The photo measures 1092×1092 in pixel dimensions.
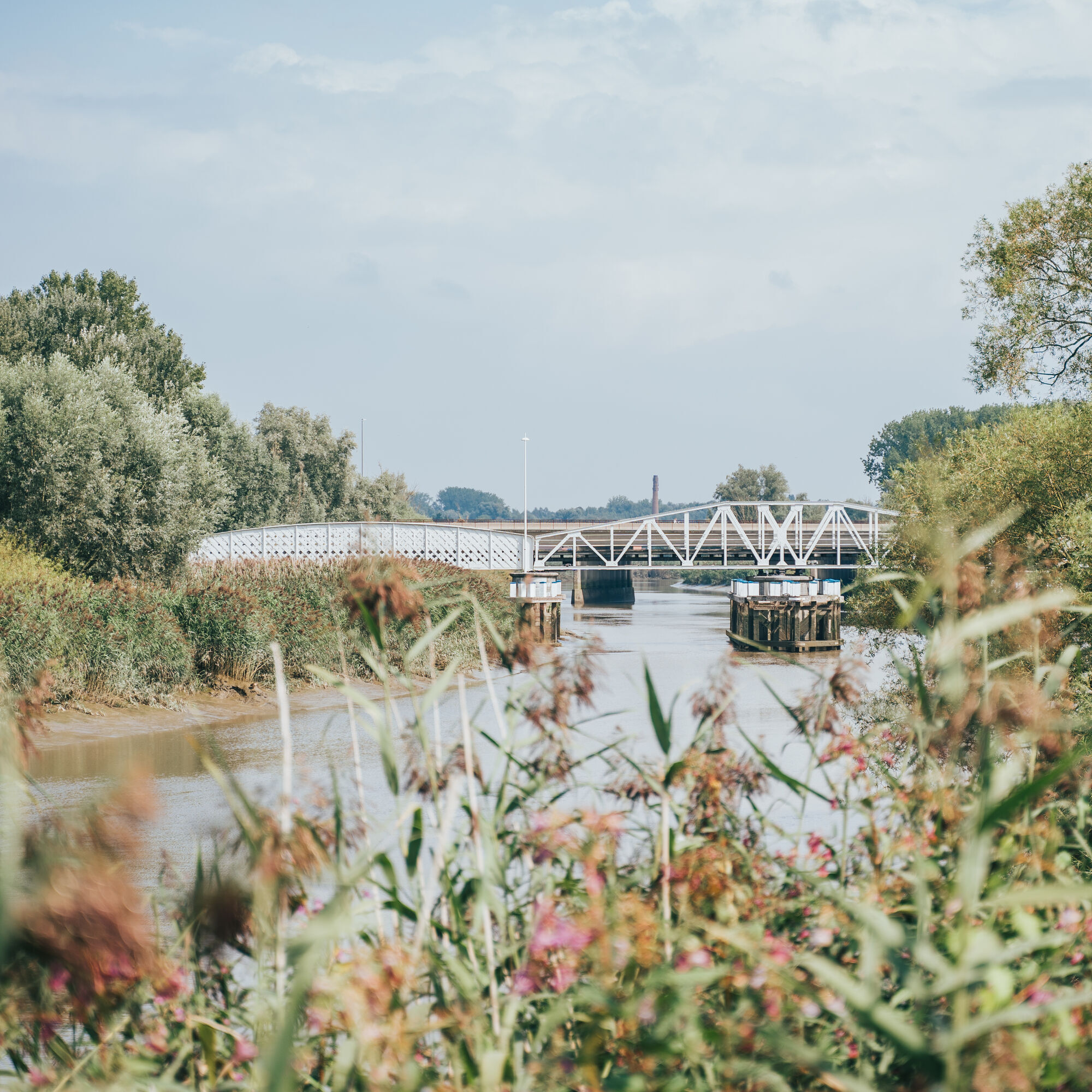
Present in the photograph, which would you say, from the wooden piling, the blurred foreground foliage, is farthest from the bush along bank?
the wooden piling

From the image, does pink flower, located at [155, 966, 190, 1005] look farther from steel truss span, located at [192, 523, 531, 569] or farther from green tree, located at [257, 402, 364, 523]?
green tree, located at [257, 402, 364, 523]

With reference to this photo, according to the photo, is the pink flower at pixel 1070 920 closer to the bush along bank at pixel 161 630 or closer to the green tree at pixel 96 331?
the bush along bank at pixel 161 630

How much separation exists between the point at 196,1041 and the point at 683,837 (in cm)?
146

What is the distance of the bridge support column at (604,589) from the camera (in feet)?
240

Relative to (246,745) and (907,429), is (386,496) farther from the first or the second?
(907,429)

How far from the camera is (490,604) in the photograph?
30.1 meters

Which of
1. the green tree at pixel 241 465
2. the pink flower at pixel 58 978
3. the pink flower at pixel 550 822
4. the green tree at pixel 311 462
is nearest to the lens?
the pink flower at pixel 58 978

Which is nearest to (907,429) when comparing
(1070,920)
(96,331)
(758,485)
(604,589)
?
(758,485)

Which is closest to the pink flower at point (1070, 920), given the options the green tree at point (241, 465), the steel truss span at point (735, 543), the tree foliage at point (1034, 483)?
the tree foliage at point (1034, 483)

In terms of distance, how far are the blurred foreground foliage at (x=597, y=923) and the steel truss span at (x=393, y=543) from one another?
113 feet

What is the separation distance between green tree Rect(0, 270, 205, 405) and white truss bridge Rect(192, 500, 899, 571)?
627 cm

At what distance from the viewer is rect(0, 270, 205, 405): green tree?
35.7m

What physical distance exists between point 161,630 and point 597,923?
672 inches

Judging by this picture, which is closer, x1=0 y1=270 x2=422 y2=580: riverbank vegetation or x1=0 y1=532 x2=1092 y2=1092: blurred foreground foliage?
x1=0 y1=532 x2=1092 y2=1092: blurred foreground foliage
